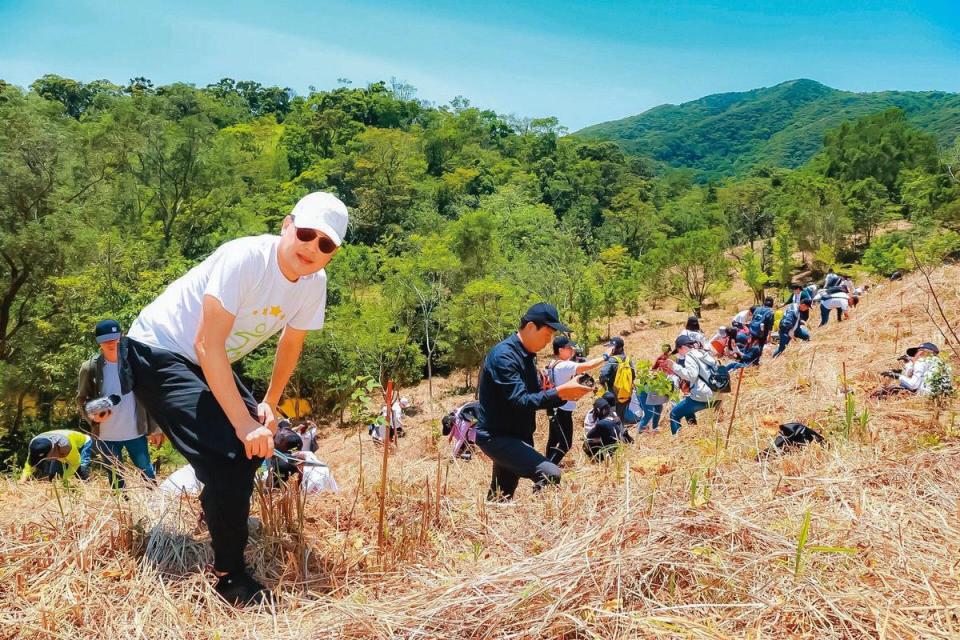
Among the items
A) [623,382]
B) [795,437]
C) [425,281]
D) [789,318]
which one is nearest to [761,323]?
[789,318]

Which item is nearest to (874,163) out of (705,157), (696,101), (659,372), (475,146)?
(475,146)

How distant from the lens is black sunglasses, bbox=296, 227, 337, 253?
2.01 metres

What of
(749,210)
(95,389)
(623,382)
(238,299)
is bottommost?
(623,382)

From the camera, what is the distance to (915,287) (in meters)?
11.0

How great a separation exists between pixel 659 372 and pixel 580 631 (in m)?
4.94

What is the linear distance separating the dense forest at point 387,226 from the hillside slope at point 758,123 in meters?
62.0

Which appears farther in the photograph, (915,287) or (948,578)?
(915,287)

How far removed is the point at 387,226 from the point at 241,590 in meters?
34.4

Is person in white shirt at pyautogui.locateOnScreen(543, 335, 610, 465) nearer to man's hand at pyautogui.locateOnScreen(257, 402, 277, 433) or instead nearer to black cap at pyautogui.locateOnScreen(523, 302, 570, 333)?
black cap at pyautogui.locateOnScreen(523, 302, 570, 333)

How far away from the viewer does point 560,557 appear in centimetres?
189

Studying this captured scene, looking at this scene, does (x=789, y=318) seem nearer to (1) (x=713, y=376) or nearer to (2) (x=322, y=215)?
(1) (x=713, y=376)

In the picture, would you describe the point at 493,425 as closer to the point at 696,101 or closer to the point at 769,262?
the point at 769,262

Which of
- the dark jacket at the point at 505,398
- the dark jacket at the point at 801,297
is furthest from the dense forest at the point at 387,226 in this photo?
the dark jacket at the point at 801,297

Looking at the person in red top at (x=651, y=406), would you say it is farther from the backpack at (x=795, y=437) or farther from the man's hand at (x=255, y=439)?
the man's hand at (x=255, y=439)
